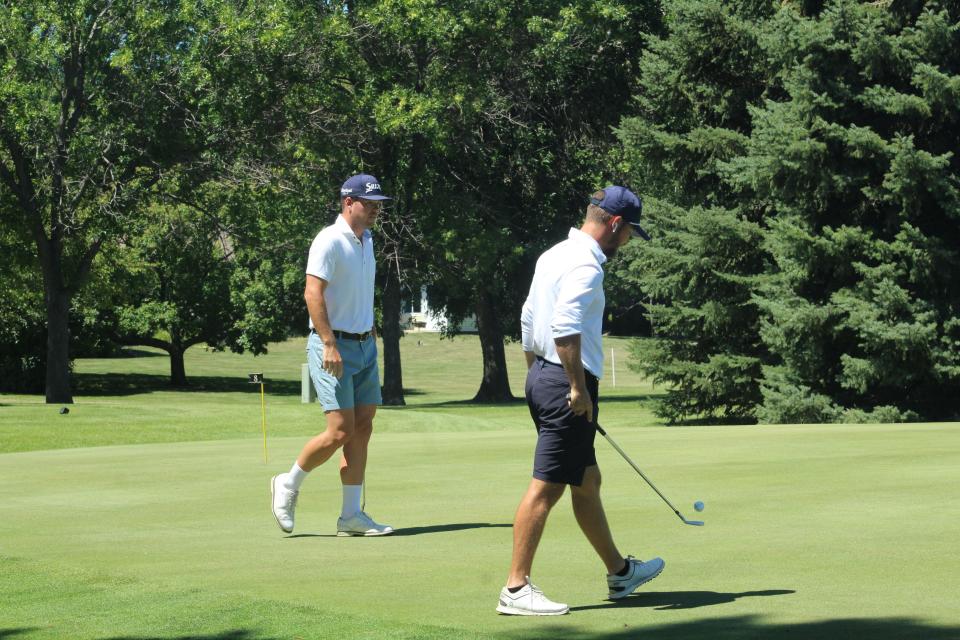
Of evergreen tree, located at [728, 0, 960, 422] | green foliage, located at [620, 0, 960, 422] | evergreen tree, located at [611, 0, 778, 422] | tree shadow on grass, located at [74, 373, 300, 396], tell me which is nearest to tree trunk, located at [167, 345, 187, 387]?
tree shadow on grass, located at [74, 373, 300, 396]

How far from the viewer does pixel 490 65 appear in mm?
39844

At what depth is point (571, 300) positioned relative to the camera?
5871 millimetres

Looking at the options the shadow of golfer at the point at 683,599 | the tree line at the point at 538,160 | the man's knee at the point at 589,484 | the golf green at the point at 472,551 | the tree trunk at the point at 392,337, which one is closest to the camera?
the golf green at the point at 472,551

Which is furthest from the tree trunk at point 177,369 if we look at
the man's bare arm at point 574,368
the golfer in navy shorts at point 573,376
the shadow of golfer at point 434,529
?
the man's bare arm at point 574,368

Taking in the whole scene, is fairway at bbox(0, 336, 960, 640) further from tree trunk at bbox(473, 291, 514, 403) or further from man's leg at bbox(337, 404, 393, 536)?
tree trunk at bbox(473, 291, 514, 403)

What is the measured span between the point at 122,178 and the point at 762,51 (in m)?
17.8

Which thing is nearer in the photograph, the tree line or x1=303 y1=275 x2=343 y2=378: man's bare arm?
x1=303 y1=275 x2=343 y2=378: man's bare arm

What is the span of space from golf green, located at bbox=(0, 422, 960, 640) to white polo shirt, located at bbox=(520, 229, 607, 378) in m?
1.14

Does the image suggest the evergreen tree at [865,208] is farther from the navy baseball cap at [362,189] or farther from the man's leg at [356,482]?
the navy baseball cap at [362,189]

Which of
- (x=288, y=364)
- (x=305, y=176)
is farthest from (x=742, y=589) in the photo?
(x=288, y=364)

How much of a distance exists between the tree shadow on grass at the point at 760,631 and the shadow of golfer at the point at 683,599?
387 millimetres

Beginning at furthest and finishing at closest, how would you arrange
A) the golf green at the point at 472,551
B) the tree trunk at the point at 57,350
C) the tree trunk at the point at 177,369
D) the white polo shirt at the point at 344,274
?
the tree trunk at the point at 177,369 < the tree trunk at the point at 57,350 < the white polo shirt at the point at 344,274 < the golf green at the point at 472,551

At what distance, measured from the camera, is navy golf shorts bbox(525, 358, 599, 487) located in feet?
19.8

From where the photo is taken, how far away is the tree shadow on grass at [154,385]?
5578cm
